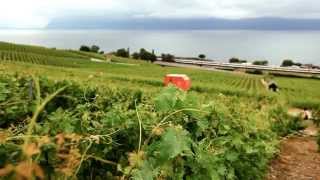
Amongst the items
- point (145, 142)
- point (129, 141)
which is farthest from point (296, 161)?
point (145, 142)

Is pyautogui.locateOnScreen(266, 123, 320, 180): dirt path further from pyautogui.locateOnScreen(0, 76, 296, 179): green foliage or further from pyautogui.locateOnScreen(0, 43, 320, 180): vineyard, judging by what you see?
pyautogui.locateOnScreen(0, 76, 296, 179): green foliage

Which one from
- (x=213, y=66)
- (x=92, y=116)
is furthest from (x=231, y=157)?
(x=213, y=66)

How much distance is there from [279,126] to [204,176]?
941cm

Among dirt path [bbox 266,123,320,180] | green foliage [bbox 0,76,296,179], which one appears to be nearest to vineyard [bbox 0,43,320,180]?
green foliage [bbox 0,76,296,179]

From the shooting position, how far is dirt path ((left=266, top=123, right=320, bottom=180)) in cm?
813

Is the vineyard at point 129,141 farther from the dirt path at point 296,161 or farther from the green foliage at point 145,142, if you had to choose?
the dirt path at point 296,161

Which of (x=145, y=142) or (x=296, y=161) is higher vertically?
(x=145, y=142)

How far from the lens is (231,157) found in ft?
14.9

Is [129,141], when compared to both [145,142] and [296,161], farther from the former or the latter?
[296,161]

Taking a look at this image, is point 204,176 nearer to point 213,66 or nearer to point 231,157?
point 231,157

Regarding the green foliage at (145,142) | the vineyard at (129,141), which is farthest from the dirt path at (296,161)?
the green foliage at (145,142)

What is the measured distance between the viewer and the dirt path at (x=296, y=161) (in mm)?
8133

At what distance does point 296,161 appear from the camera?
9383mm

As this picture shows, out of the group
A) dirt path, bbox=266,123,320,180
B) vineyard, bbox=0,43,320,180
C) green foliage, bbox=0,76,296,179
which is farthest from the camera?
dirt path, bbox=266,123,320,180
